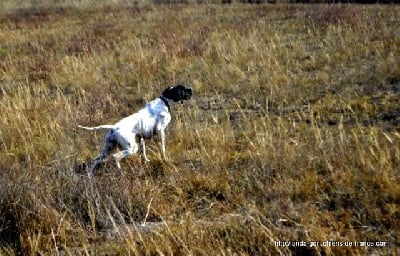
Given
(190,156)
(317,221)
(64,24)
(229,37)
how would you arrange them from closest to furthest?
(317,221), (190,156), (229,37), (64,24)

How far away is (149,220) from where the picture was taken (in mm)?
3705

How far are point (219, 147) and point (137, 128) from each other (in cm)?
93

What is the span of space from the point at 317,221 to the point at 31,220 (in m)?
2.19

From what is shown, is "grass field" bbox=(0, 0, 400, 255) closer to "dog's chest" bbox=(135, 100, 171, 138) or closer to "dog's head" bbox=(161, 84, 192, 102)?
"dog's chest" bbox=(135, 100, 171, 138)

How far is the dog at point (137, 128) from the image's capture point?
4754 mm

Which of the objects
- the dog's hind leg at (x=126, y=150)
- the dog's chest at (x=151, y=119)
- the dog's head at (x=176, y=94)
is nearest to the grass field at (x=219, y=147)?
the dog's hind leg at (x=126, y=150)

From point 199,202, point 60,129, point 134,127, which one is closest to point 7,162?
point 60,129

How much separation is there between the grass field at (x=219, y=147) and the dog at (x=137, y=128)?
161 millimetres

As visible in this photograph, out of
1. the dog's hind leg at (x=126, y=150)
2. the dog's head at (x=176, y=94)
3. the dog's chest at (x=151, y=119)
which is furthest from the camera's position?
the dog's head at (x=176, y=94)

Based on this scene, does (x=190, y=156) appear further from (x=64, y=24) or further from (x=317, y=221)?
(x=64, y=24)

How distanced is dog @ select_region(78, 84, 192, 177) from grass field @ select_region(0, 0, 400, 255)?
16 cm

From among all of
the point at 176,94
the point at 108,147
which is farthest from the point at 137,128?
the point at 176,94

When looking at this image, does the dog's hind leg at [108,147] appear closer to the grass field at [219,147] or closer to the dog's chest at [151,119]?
the grass field at [219,147]

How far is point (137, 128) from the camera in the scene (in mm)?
4996
